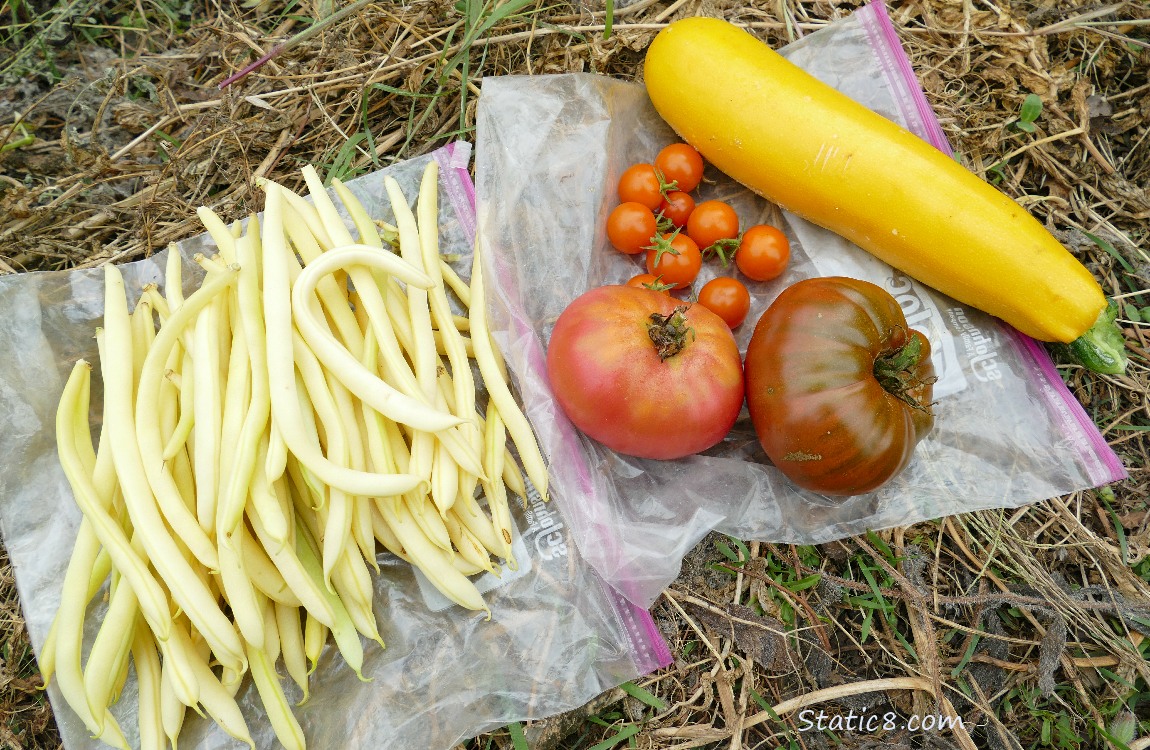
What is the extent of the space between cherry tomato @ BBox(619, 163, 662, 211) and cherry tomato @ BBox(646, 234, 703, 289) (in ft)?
0.38

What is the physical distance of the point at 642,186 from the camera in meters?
1.91

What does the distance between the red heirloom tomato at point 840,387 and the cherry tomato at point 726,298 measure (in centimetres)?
20

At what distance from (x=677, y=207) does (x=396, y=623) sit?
1278mm

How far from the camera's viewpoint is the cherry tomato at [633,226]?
1.88m

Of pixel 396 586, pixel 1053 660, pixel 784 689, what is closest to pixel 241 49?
pixel 396 586

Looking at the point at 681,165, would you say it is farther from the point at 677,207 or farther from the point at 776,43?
the point at 776,43

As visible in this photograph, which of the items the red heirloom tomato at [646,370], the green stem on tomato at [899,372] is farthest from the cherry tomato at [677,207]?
the green stem on tomato at [899,372]

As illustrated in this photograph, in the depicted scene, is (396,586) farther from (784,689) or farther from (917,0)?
(917,0)

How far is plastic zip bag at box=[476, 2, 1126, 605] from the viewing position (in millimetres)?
1740

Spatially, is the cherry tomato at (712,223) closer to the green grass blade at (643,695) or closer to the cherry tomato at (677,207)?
the cherry tomato at (677,207)

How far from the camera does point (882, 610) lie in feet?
6.04

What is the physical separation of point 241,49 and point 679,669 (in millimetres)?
2166

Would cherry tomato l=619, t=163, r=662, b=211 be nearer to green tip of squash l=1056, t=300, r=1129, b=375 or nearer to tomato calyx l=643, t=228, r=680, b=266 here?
tomato calyx l=643, t=228, r=680, b=266

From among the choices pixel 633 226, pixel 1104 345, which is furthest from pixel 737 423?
pixel 1104 345
